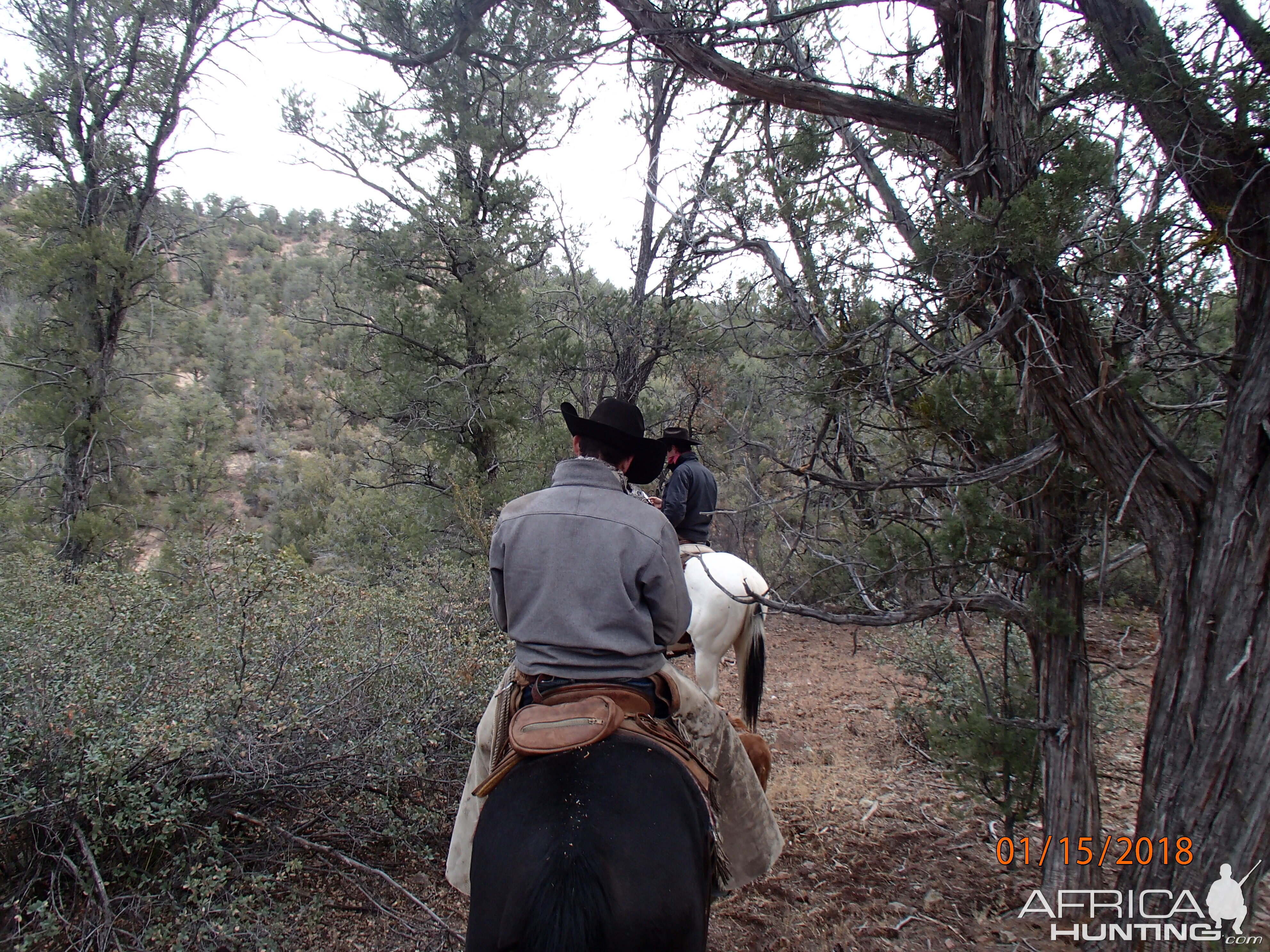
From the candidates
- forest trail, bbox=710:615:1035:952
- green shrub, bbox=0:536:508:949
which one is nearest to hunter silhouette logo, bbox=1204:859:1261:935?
forest trail, bbox=710:615:1035:952

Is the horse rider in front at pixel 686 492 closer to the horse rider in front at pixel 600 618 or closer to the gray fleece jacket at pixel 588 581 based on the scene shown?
the horse rider in front at pixel 600 618

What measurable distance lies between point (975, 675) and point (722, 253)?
434cm

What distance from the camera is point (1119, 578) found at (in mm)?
7188

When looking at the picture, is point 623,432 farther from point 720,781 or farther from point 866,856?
point 866,856

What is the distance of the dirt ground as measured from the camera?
3199mm

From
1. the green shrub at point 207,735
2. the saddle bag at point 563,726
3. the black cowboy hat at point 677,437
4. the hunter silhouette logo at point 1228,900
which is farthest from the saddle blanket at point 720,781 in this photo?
the black cowboy hat at point 677,437

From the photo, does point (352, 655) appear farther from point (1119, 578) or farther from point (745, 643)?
point (1119, 578)

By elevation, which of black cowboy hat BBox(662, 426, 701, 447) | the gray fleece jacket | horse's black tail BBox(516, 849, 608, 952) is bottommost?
horse's black tail BBox(516, 849, 608, 952)

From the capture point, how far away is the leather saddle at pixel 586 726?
208 cm

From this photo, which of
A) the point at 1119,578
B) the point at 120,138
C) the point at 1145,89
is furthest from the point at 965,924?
the point at 120,138

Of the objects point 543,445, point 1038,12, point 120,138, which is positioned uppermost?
point 120,138

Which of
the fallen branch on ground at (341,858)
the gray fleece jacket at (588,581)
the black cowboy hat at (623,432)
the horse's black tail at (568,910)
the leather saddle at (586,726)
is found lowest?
the fallen branch on ground at (341,858)
